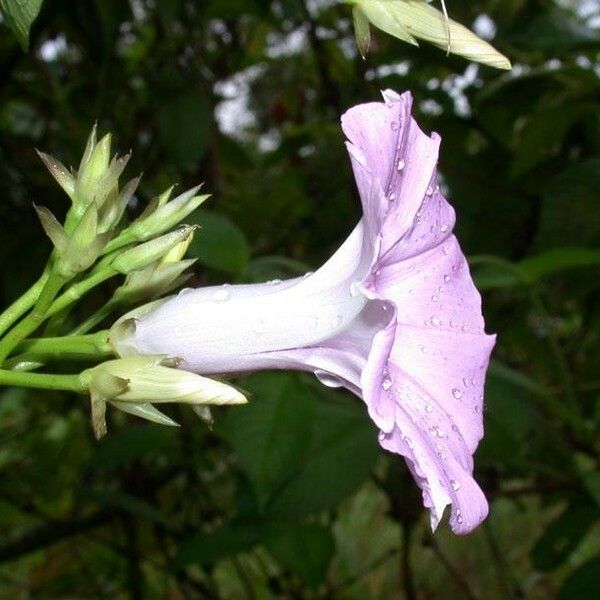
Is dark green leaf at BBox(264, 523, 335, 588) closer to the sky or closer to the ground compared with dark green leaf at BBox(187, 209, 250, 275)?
closer to the ground

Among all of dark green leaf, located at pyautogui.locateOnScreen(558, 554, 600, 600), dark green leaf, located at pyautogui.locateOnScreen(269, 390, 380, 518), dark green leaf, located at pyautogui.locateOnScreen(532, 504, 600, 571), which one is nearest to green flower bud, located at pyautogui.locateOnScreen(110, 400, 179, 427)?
dark green leaf, located at pyautogui.locateOnScreen(269, 390, 380, 518)

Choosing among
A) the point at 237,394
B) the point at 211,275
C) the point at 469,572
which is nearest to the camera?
the point at 237,394

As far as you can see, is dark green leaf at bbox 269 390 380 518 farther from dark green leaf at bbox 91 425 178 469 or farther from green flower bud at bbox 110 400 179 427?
green flower bud at bbox 110 400 179 427

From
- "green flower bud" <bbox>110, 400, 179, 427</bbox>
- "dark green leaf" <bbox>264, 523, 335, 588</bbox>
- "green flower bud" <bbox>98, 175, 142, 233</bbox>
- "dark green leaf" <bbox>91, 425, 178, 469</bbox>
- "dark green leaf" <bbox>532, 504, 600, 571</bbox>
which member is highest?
"green flower bud" <bbox>98, 175, 142, 233</bbox>

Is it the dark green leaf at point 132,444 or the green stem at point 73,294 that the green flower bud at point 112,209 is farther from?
the dark green leaf at point 132,444

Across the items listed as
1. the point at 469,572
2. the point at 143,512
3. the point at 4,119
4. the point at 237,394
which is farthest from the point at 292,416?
the point at 469,572

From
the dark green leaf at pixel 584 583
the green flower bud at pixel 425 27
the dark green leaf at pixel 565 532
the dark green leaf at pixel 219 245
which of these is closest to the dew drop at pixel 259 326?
the green flower bud at pixel 425 27

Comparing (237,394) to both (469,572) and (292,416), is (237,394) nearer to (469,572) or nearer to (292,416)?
(292,416)
